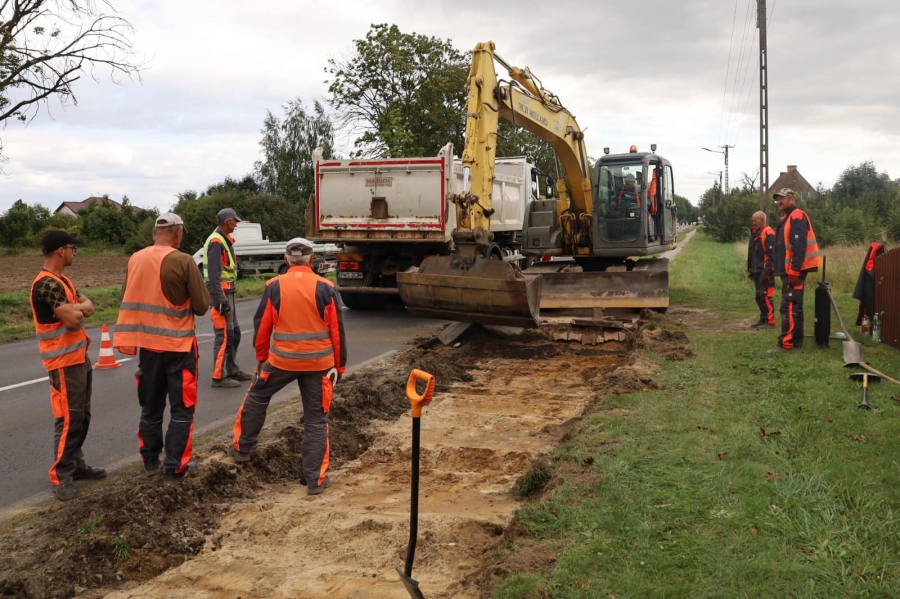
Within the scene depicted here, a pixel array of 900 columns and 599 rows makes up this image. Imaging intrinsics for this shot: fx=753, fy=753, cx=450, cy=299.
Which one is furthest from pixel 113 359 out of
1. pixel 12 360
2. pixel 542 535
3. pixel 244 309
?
pixel 542 535

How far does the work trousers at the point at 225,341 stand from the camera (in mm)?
8477

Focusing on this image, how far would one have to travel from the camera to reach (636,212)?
1398 cm

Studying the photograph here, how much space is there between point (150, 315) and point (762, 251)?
1029cm

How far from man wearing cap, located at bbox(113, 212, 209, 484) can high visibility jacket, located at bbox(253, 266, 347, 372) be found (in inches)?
19.6

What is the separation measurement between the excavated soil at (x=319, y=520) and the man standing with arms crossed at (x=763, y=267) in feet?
17.1

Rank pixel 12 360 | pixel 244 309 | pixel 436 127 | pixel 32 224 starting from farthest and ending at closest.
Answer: pixel 32 224 < pixel 436 127 < pixel 244 309 < pixel 12 360

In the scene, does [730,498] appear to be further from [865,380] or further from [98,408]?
[98,408]

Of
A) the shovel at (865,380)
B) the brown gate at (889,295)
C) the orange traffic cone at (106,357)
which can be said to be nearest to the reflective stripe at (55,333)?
the orange traffic cone at (106,357)

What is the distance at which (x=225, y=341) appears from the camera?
8.65 m

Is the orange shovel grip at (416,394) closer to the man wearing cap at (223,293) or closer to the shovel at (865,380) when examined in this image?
the shovel at (865,380)

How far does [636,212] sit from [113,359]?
9193 millimetres

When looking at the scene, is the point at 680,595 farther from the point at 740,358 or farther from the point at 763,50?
the point at 763,50

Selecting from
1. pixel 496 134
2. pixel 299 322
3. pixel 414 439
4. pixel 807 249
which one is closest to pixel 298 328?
pixel 299 322

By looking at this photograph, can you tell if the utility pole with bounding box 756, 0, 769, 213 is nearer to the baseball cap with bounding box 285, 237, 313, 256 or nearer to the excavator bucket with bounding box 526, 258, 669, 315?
the excavator bucket with bounding box 526, 258, 669, 315
